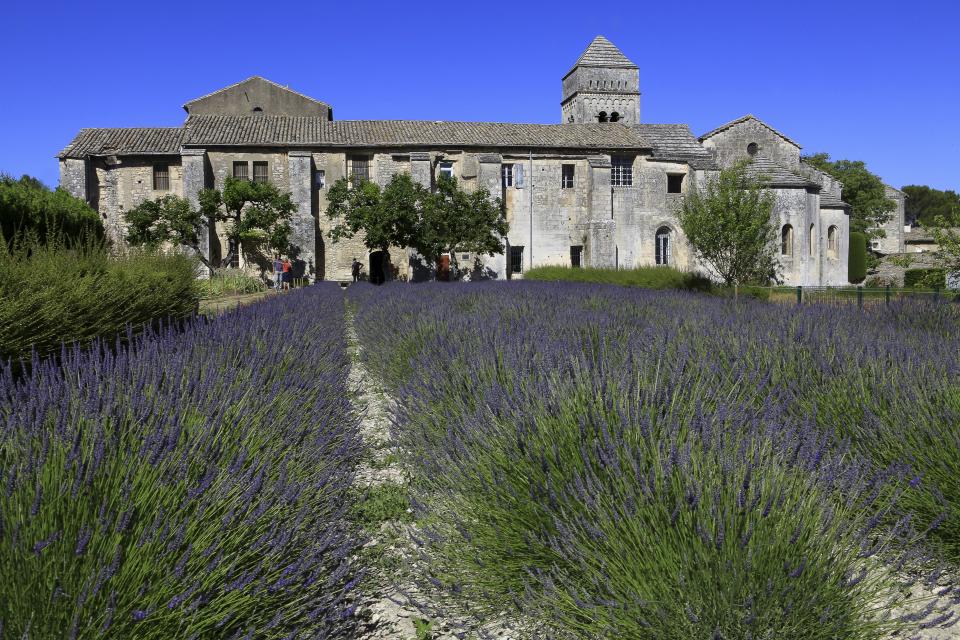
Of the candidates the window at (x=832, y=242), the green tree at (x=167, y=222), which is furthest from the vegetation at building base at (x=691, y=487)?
the window at (x=832, y=242)

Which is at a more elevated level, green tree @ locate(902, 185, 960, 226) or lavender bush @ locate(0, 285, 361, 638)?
green tree @ locate(902, 185, 960, 226)

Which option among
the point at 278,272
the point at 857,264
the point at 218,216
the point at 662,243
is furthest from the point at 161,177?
the point at 857,264

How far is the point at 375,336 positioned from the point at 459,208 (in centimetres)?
1991

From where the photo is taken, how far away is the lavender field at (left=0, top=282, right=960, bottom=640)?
5.74 feet

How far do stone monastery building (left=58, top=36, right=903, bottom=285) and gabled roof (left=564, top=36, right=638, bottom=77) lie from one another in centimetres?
1031

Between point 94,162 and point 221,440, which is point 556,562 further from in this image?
point 94,162

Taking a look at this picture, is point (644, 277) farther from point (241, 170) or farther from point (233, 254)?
point (241, 170)

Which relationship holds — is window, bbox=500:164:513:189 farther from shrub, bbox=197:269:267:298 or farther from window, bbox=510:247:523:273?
shrub, bbox=197:269:267:298

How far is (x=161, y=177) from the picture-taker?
30.2m

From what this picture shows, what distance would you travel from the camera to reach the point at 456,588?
2.51m

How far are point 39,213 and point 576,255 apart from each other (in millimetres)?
22371

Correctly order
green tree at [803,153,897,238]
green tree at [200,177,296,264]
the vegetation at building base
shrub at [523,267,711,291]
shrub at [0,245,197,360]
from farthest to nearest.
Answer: green tree at [803,153,897,238] < green tree at [200,177,296,264] < shrub at [523,267,711,291] < shrub at [0,245,197,360] < the vegetation at building base

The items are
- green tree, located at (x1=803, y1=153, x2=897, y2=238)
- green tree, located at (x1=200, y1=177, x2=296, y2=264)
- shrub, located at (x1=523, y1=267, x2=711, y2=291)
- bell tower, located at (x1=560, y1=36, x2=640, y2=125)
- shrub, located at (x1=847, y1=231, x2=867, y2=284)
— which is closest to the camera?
shrub, located at (x1=523, y1=267, x2=711, y2=291)

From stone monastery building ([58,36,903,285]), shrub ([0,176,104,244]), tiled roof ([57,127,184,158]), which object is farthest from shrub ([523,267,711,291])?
tiled roof ([57,127,184,158])
